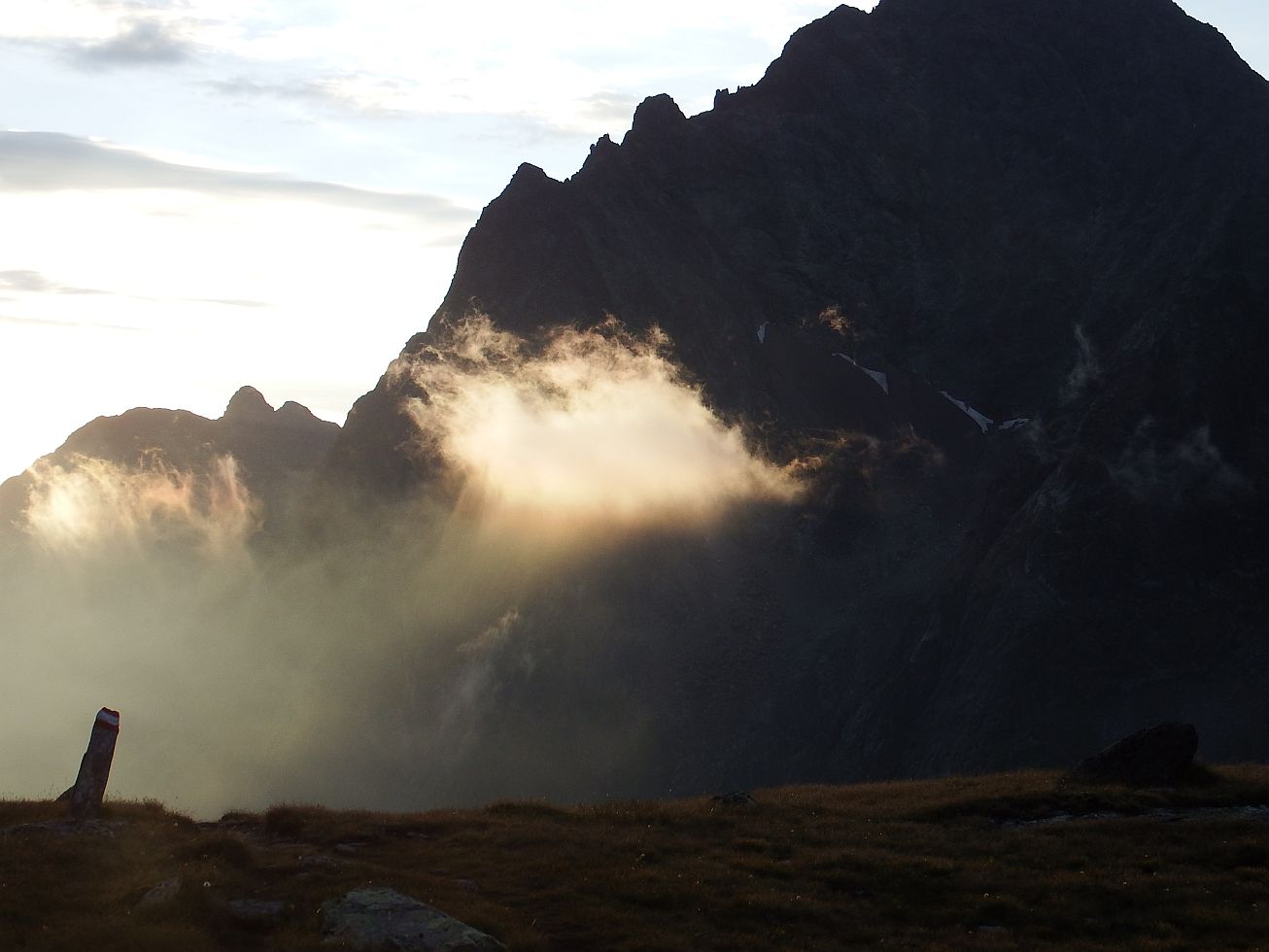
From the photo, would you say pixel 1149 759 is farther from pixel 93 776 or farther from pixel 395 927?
pixel 93 776

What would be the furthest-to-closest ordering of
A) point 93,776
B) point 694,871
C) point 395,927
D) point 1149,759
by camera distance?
point 1149,759 → point 93,776 → point 694,871 → point 395,927

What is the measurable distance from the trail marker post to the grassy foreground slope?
25.4 inches

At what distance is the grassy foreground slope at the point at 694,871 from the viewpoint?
33750mm

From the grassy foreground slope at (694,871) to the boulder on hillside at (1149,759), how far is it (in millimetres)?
2261

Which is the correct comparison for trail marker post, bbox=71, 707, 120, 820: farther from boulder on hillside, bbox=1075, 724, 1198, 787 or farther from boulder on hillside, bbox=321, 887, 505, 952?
boulder on hillside, bbox=1075, 724, 1198, 787

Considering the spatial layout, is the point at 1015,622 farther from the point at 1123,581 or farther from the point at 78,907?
the point at 78,907

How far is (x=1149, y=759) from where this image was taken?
52.8 metres

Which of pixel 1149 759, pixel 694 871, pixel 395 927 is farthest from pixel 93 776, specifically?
pixel 1149 759

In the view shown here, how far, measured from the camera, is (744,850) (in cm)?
4262

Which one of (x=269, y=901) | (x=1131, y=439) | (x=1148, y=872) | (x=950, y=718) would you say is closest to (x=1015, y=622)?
(x=950, y=718)

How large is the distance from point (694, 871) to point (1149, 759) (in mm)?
21149

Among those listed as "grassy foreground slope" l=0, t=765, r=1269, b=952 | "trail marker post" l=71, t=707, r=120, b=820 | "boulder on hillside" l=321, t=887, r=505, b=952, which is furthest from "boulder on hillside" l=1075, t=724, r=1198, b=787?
"trail marker post" l=71, t=707, r=120, b=820

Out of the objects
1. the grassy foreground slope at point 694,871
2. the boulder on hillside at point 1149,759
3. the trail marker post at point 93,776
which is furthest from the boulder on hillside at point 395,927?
the boulder on hillside at point 1149,759

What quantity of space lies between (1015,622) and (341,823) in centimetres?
14111
